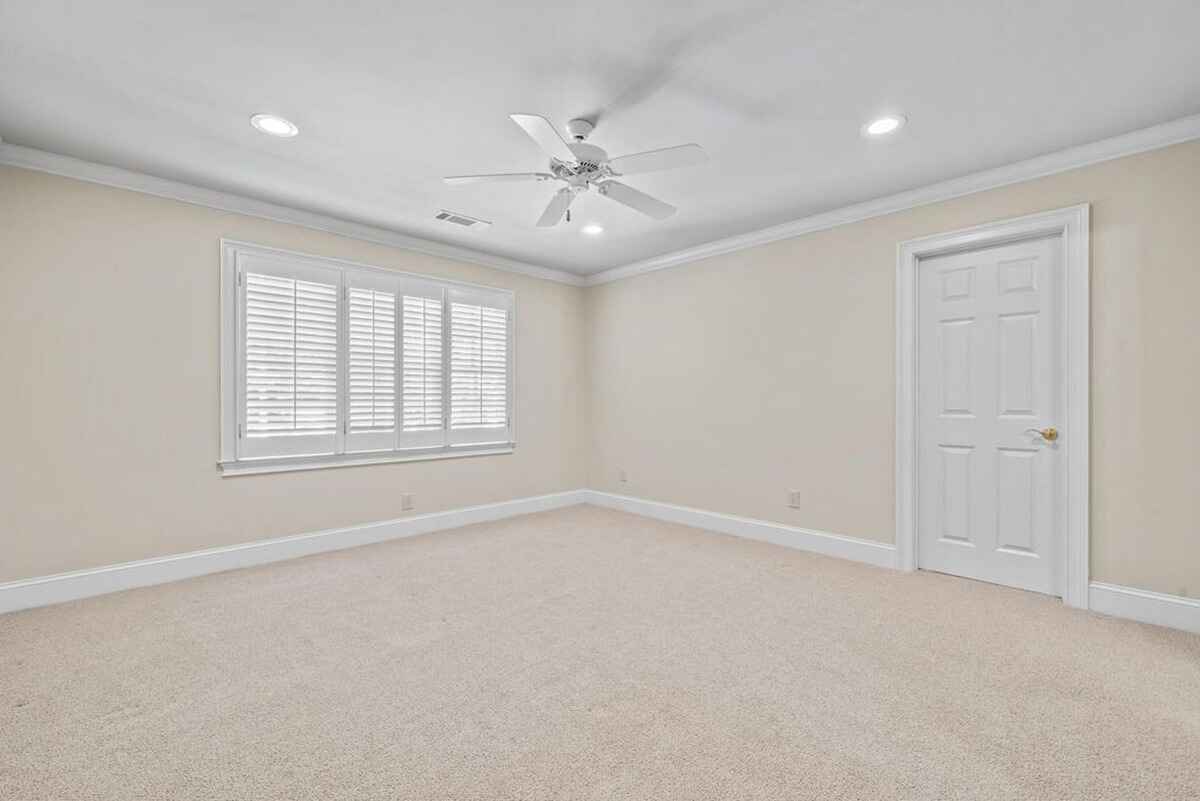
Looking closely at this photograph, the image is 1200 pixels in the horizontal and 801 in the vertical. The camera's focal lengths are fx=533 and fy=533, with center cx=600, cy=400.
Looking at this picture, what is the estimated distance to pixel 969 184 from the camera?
3385 mm

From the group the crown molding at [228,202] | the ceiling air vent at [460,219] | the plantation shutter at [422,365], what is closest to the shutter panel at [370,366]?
the plantation shutter at [422,365]

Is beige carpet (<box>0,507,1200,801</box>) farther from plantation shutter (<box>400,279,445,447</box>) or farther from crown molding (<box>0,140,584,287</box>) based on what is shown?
crown molding (<box>0,140,584,287</box>)

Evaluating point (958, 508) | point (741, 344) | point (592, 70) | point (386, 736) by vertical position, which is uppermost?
point (592, 70)

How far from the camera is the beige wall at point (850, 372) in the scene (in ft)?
9.07

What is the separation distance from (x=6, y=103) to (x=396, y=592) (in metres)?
3.11

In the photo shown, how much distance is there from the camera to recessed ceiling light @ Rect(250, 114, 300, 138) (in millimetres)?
2670

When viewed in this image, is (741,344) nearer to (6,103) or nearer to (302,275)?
(302,275)

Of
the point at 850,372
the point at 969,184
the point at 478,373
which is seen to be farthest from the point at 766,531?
the point at 478,373

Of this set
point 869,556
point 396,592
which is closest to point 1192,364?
point 869,556

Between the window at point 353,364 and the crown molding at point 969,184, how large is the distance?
2.10 metres

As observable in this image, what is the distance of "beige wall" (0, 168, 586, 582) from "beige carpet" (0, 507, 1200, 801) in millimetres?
470

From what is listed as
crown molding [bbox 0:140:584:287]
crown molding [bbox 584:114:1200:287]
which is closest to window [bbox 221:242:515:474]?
crown molding [bbox 0:140:584:287]

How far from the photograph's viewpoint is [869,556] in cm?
383

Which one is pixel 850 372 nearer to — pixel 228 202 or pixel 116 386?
pixel 228 202
